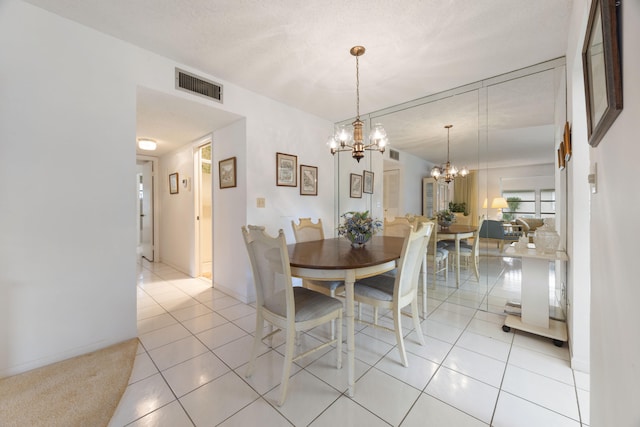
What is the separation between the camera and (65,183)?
1780mm

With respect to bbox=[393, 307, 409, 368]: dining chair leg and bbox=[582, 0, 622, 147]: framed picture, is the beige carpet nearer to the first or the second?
bbox=[393, 307, 409, 368]: dining chair leg

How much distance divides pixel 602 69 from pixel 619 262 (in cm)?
62

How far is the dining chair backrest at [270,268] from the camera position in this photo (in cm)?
138

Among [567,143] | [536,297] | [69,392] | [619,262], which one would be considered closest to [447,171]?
[567,143]

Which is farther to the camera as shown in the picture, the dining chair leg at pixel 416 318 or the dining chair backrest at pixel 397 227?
the dining chair backrest at pixel 397 227

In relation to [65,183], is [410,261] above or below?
below

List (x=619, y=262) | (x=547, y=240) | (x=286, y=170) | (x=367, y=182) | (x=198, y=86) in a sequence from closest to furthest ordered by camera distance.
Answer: (x=619, y=262) → (x=547, y=240) → (x=198, y=86) → (x=286, y=170) → (x=367, y=182)

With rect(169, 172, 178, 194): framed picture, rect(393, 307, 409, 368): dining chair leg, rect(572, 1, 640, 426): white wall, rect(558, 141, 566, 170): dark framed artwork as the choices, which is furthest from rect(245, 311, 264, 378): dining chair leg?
rect(169, 172, 178, 194): framed picture

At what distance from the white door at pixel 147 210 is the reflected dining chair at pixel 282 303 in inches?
171

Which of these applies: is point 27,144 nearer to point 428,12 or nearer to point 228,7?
point 228,7

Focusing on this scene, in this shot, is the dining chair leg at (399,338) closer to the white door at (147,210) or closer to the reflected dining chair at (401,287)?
the reflected dining chair at (401,287)

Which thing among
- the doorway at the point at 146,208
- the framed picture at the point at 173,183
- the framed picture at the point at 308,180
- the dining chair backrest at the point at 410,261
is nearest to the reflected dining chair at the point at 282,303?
the dining chair backrest at the point at 410,261

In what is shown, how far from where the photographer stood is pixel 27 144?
1.65 meters

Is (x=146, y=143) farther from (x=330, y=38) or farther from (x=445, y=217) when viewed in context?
(x=445, y=217)
